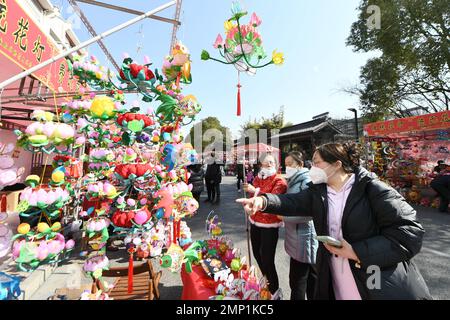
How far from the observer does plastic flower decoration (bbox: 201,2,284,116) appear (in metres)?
1.70

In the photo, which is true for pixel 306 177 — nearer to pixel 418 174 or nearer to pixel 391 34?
pixel 418 174

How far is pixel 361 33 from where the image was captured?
33.6 ft

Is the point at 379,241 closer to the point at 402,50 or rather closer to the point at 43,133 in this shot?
the point at 43,133

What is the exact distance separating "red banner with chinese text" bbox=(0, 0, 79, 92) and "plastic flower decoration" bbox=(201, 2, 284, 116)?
2.13 metres

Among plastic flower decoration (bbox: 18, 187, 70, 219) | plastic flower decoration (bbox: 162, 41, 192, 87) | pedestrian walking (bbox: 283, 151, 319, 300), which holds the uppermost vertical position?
plastic flower decoration (bbox: 162, 41, 192, 87)

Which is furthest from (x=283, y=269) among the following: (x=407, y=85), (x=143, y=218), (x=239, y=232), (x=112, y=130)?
(x=407, y=85)

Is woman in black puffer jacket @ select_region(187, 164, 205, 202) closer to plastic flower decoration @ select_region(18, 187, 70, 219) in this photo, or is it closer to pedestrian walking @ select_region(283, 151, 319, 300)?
pedestrian walking @ select_region(283, 151, 319, 300)

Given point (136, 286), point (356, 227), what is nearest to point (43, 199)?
point (136, 286)

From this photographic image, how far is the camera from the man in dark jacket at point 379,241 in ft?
3.82

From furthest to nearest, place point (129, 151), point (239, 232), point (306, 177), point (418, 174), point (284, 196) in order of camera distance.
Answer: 1. point (418, 174)
2. point (239, 232)
3. point (306, 177)
4. point (129, 151)
5. point (284, 196)

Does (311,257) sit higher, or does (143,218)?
(143,218)

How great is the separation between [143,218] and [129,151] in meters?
0.63

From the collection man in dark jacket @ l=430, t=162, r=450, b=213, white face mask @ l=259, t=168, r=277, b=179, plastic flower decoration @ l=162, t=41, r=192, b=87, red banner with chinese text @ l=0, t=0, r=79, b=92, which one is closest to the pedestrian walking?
white face mask @ l=259, t=168, r=277, b=179

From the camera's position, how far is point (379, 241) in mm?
1188
